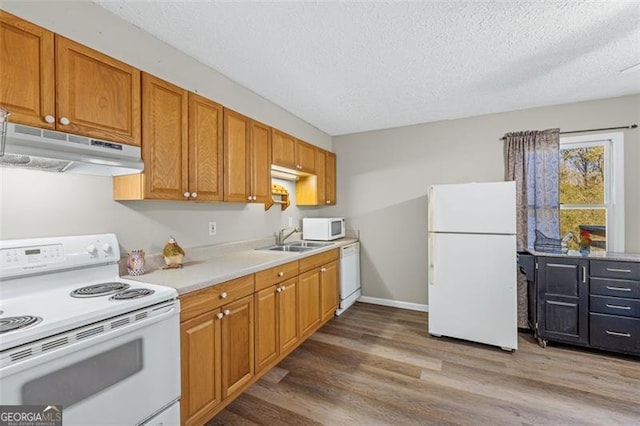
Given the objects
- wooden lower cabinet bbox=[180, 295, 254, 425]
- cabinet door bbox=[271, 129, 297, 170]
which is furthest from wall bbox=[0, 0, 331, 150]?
wooden lower cabinet bbox=[180, 295, 254, 425]

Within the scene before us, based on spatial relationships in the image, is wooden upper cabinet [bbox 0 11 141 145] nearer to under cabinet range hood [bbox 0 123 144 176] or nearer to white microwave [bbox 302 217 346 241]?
under cabinet range hood [bbox 0 123 144 176]

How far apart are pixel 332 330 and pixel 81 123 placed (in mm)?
2805

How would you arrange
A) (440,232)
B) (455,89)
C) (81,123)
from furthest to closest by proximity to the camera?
1. (440,232)
2. (455,89)
3. (81,123)

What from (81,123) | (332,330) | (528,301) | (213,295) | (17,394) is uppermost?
(81,123)

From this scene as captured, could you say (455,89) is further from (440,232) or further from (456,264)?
(456,264)

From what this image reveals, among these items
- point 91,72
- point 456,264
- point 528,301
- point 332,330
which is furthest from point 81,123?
point 528,301

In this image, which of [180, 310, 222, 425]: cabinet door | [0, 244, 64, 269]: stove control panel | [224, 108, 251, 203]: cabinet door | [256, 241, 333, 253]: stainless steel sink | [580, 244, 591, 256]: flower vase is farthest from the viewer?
[256, 241, 333, 253]: stainless steel sink

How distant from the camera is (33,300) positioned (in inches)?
50.9

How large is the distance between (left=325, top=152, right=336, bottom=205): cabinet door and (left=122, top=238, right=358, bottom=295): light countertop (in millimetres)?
1220

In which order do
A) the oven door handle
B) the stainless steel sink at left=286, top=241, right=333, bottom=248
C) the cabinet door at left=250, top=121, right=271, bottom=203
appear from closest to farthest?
the oven door handle
the cabinet door at left=250, top=121, right=271, bottom=203
the stainless steel sink at left=286, top=241, right=333, bottom=248

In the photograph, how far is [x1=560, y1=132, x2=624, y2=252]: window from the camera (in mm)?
2873

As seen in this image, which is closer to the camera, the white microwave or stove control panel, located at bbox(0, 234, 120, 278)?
stove control panel, located at bbox(0, 234, 120, 278)

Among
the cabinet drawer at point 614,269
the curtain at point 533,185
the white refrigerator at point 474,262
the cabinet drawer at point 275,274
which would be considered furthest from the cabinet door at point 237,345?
the cabinet drawer at point 614,269

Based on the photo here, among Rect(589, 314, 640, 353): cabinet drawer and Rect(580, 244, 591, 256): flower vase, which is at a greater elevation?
Rect(580, 244, 591, 256): flower vase
